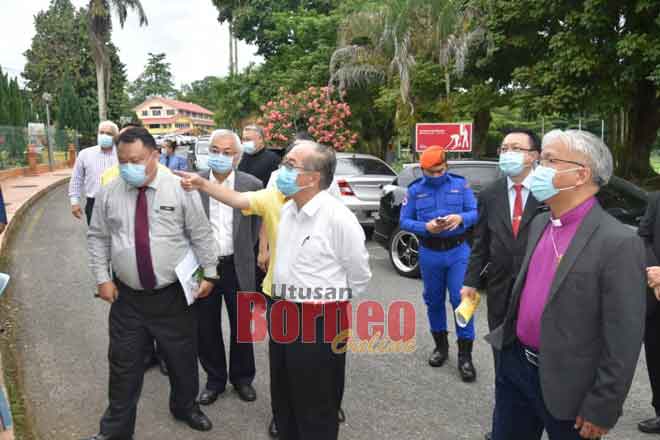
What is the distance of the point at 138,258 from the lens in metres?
3.43

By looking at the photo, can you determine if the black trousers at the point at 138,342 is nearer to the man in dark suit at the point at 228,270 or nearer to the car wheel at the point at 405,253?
the man in dark suit at the point at 228,270

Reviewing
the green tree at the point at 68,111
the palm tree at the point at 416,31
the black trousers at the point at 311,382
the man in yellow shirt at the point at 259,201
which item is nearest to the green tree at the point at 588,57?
the palm tree at the point at 416,31

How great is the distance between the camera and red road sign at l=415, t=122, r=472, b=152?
38.5 ft

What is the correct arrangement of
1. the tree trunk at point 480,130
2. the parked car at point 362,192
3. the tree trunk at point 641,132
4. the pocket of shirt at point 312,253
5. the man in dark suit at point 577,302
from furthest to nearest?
the tree trunk at point 480,130 < the tree trunk at point 641,132 < the parked car at point 362,192 < the pocket of shirt at point 312,253 < the man in dark suit at point 577,302

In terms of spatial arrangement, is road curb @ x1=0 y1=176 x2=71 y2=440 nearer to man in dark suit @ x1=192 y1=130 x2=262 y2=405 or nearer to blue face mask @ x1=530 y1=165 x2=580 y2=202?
man in dark suit @ x1=192 y1=130 x2=262 y2=405

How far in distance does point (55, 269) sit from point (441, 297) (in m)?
6.12

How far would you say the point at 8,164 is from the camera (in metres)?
22.1

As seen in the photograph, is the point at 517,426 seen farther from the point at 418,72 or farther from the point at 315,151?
the point at 418,72

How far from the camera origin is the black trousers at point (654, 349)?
3.75 m

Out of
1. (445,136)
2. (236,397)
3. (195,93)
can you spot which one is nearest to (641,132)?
(445,136)

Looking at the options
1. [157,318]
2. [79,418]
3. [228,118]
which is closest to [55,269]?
[79,418]

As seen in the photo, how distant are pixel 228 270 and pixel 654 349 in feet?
9.67

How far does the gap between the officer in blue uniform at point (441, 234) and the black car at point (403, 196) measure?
2498mm

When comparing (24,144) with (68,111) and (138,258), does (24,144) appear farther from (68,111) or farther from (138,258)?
(138,258)
